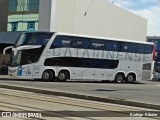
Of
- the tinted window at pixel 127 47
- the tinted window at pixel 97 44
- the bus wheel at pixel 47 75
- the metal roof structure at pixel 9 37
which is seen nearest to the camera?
the bus wheel at pixel 47 75

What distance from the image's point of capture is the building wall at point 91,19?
41.7 m

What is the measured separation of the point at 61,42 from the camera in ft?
97.8

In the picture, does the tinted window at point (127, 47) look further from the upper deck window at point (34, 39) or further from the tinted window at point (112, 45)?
the upper deck window at point (34, 39)

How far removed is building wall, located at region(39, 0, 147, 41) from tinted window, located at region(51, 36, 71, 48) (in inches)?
438

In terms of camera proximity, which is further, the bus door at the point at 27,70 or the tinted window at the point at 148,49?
the tinted window at the point at 148,49

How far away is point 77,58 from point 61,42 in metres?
1.91

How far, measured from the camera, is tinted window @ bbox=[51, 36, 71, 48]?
2950 cm

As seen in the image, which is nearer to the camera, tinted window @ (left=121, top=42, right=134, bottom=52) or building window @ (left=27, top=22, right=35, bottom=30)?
tinted window @ (left=121, top=42, right=134, bottom=52)

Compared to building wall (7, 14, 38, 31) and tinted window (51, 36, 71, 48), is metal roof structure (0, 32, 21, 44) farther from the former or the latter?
tinted window (51, 36, 71, 48)

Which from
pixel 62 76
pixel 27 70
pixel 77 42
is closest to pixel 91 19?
pixel 77 42

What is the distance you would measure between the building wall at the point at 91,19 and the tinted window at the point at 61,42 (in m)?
11.1

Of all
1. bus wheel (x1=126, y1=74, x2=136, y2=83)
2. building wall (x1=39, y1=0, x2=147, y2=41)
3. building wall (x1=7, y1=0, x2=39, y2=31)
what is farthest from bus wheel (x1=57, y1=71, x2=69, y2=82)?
building wall (x1=7, y1=0, x2=39, y2=31)

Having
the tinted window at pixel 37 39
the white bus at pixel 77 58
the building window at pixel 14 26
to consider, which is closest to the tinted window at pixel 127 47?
the white bus at pixel 77 58

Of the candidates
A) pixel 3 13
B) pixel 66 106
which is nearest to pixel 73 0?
pixel 3 13
